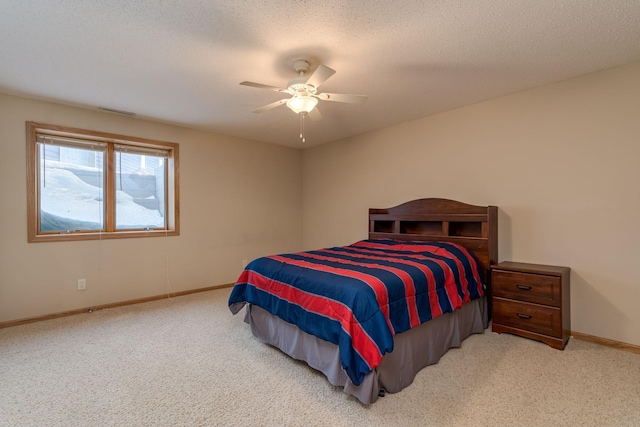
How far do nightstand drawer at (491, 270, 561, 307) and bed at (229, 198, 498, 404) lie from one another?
176mm

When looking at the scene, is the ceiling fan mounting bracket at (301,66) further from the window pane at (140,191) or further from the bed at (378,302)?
the window pane at (140,191)

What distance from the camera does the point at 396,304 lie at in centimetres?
198

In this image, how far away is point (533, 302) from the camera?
8.55ft

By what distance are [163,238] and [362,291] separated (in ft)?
10.7

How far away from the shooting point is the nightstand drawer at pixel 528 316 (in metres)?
2.49

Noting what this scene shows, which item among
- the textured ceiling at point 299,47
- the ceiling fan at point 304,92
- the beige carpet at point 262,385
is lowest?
the beige carpet at point 262,385

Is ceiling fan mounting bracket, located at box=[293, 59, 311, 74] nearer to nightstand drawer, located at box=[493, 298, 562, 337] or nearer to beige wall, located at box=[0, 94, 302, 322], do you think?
beige wall, located at box=[0, 94, 302, 322]

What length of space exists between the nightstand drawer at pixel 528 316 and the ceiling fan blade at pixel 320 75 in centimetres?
250

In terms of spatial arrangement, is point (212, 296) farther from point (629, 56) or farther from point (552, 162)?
point (629, 56)

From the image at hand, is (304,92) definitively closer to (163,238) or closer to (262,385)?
(262,385)

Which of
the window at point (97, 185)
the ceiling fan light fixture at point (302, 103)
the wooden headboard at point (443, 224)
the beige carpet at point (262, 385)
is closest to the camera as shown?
the beige carpet at point (262, 385)

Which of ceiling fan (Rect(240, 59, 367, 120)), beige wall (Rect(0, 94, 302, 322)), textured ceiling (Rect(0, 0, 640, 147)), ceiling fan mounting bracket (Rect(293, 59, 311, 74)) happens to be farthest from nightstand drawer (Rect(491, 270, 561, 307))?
beige wall (Rect(0, 94, 302, 322))

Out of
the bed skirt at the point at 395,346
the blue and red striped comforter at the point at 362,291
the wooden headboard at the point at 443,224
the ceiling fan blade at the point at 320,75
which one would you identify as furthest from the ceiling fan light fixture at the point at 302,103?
the wooden headboard at the point at 443,224

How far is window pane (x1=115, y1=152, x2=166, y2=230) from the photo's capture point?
3.88 meters
